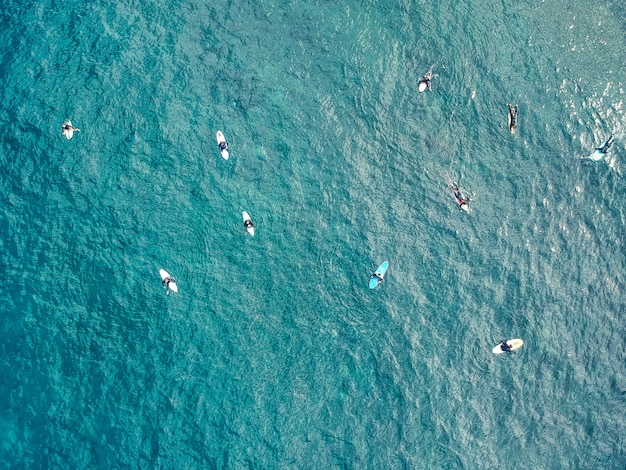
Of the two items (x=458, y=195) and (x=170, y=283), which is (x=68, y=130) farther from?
(x=458, y=195)

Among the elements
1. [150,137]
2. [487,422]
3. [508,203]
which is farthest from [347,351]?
[150,137]

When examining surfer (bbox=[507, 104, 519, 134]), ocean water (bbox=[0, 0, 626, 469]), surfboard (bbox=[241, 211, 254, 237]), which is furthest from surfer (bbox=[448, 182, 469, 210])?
surfboard (bbox=[241, 211, 254, 237])

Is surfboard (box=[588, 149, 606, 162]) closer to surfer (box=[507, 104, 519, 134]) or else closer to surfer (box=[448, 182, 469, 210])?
surfer (box=[507, 104, 519, 134])

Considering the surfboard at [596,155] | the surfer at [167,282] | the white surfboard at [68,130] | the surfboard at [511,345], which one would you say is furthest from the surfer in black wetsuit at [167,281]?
the surfboard at [596,155]

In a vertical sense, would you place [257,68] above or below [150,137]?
above

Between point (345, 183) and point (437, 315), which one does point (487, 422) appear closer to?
point (437, 315)

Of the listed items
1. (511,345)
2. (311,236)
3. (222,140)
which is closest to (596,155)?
(511,345)
